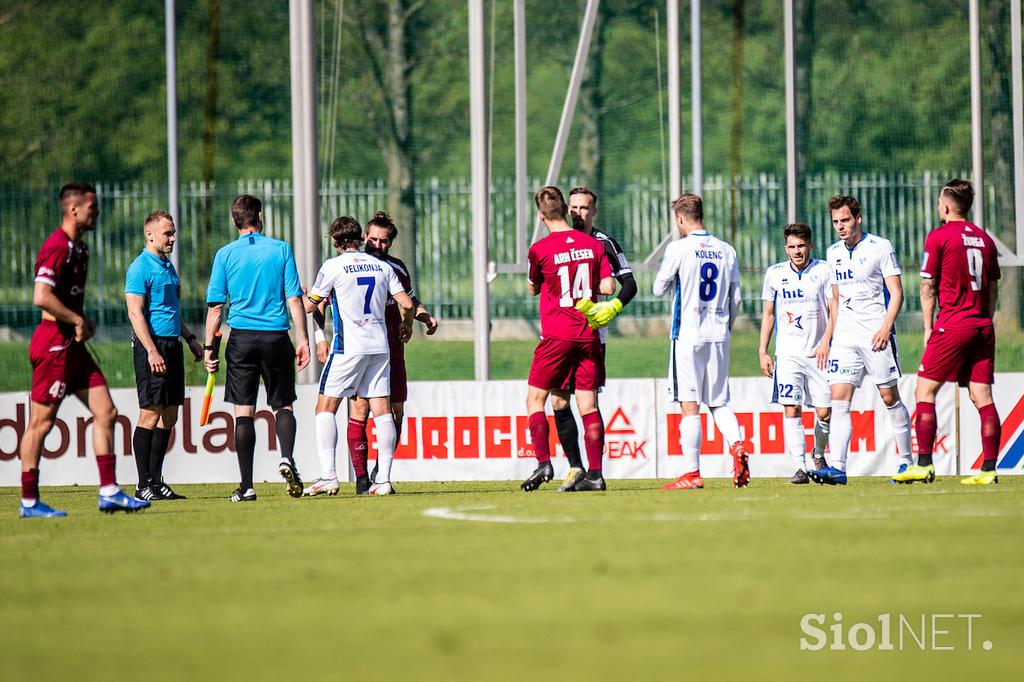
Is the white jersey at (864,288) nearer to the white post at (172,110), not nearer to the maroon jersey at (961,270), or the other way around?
the maroon jersey at (961,270)

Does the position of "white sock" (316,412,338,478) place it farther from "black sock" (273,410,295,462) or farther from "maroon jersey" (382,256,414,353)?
"maroon jersey" (382,256,414,353)

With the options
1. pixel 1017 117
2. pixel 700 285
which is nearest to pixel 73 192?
pixel 700 285

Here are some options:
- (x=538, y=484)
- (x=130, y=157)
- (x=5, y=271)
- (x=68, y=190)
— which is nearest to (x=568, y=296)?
(x=538, y=484)

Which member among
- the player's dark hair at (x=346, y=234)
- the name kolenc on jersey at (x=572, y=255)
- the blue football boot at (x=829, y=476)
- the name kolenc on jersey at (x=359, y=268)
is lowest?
the blue football boot at (x=829, y=476)

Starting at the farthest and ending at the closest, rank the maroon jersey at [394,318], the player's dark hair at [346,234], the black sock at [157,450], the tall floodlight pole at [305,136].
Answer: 1. the tall floodlight pole at [305,136]
2. the maroon jersey at [394,318]
3. the black sock at [157,450]
4. the player's dark hair at [346,234]

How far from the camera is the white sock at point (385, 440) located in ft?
37.1

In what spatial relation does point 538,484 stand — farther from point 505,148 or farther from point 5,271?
point 5,271

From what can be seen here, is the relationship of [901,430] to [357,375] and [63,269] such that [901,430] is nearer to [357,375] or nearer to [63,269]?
[357,375]

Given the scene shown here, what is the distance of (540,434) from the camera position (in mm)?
11406

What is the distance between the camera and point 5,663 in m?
4.62

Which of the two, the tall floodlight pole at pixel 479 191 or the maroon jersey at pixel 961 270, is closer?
the maroon jersey at pixel 961 270

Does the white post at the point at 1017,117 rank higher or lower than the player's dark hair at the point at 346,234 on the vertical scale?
higher

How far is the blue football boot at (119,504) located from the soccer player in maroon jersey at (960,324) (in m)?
5.23

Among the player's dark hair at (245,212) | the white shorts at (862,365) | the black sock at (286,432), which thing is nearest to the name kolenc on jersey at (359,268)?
the player's dark hair at (245,212)
